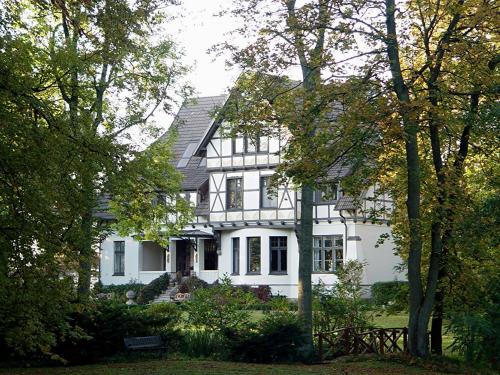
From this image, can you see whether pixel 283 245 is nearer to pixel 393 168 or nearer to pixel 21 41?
pixel 393 168

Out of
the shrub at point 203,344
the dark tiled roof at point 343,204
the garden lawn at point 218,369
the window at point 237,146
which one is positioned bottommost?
the garden lawn at point 218,369

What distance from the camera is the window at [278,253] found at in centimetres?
4219

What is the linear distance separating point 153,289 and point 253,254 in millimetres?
6009

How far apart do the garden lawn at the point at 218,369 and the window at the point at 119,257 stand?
104 feet

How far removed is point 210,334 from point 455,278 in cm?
601

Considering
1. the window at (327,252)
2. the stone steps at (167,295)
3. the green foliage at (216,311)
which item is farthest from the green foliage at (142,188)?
the stone steps at (167,295)

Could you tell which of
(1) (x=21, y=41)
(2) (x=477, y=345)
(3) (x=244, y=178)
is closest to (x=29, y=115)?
(1) (x=21, y=41)

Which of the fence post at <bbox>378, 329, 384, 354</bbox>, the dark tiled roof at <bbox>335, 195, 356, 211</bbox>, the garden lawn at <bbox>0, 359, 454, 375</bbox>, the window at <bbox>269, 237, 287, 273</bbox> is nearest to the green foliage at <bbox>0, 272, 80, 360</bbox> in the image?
the garden lawn at <bbox>0, 359, 454, 375</bbox>

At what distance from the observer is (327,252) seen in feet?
135

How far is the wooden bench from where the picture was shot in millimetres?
18172

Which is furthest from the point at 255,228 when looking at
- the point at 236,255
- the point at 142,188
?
the point at 142,188

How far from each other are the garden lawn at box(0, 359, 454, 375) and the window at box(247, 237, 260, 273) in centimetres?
2498

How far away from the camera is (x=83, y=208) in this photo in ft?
41.3

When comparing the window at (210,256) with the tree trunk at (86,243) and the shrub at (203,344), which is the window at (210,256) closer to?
the shrub at (203,344)
